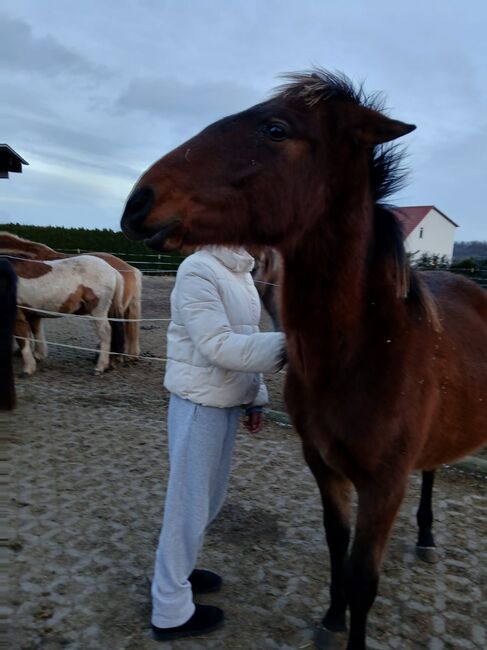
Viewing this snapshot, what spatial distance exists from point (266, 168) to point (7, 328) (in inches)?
42.4

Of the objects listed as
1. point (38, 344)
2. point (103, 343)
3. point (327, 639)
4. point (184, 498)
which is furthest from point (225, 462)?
point (38, 344)

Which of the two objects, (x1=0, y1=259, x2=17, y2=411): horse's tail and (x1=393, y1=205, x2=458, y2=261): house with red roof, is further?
(x1=393, y1=205, x2=458, y2=261): house with red roof

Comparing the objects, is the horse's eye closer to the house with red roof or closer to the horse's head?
the horse's head

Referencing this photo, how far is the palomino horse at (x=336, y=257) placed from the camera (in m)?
1.90

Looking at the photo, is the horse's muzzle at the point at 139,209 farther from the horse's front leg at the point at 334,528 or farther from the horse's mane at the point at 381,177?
the horse's front leg at the point at 334,528

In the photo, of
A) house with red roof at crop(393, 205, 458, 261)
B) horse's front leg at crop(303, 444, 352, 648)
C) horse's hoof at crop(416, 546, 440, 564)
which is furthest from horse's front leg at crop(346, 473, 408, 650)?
house with red roof at crop(393, 205, 458, 261)

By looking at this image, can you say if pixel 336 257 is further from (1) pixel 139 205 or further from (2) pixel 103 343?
(2) pixel 103 343

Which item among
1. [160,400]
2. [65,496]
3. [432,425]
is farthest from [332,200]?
[160,400]

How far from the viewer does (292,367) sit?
2312mm

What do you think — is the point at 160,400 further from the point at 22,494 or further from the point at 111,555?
the point at 111,555

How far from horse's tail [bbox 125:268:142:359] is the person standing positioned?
6.16 m

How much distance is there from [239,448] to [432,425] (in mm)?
3013

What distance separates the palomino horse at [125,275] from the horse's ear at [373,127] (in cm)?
708

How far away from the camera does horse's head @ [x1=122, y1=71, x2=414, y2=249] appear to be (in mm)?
1851
